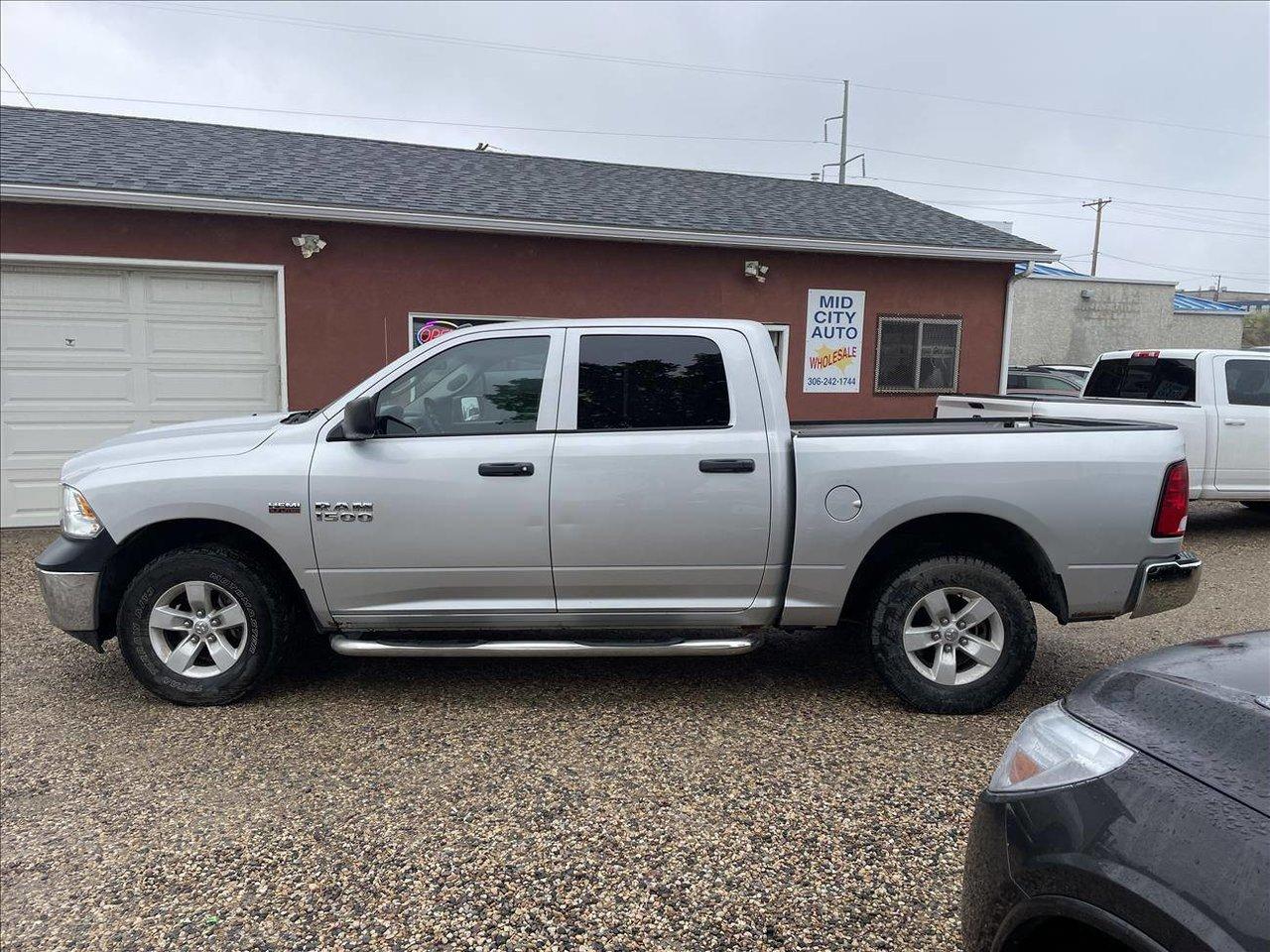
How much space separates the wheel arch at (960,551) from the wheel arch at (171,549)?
9.24ft

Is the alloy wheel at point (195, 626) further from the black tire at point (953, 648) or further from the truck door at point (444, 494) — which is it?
the black tire at point (953, 648)

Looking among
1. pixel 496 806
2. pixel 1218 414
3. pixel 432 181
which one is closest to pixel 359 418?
pixel 496 806

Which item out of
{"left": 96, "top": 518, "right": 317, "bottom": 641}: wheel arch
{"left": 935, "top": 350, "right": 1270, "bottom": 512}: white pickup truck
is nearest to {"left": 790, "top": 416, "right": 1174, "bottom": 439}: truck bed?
{"left": 96, "top": 518, "right": 317, "bottom": 641}: wheel arch

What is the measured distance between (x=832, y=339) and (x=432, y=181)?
5.32 metres

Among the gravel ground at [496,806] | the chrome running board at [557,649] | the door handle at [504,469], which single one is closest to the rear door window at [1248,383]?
the gravel ground at [496,806]

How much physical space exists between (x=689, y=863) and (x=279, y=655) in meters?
2.48

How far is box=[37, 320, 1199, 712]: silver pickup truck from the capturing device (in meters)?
4.34

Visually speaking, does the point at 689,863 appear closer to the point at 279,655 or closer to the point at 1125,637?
the point at 279,655

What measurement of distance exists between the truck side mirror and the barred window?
862 centimetres

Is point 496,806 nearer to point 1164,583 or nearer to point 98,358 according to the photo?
point 1164,583

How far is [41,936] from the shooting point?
282 centimetres

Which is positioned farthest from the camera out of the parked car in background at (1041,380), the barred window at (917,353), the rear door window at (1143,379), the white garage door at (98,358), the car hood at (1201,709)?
the parked car in background at (1041,380)

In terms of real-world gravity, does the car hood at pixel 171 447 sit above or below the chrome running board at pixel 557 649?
above

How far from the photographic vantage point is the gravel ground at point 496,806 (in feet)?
9.39
